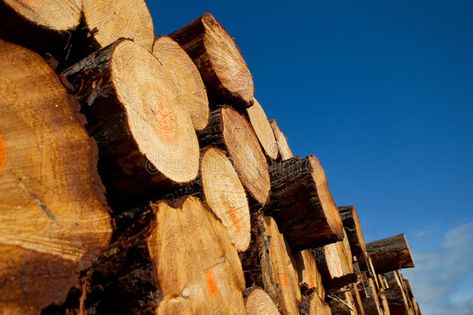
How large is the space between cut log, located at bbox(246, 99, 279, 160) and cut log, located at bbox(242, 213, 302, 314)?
2.46 ft

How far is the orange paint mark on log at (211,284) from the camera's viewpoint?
1.87 metres

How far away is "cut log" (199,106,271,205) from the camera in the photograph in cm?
253

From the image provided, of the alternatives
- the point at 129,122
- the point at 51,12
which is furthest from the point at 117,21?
the point at 129,122

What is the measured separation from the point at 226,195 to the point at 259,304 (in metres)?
0.57

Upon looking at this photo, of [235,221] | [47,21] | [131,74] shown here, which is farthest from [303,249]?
[47,21]

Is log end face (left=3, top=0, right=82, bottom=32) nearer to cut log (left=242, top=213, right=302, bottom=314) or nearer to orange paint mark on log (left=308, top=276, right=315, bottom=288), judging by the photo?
cut log (left=242, top=213, right=302, bottom=314)

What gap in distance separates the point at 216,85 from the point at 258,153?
58 cm

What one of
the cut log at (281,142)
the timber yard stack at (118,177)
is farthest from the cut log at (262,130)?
the timber yard stack at (118,177)

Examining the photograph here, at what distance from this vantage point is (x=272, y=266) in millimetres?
2729

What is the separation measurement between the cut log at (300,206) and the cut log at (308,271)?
0.24m

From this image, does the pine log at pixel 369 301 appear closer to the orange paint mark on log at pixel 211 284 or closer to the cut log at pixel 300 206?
the cut log at pixel 300 206

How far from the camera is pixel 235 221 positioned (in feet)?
7.90

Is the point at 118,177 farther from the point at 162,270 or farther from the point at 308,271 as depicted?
the point at 308,271

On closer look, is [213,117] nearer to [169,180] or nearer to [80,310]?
[169,180]
